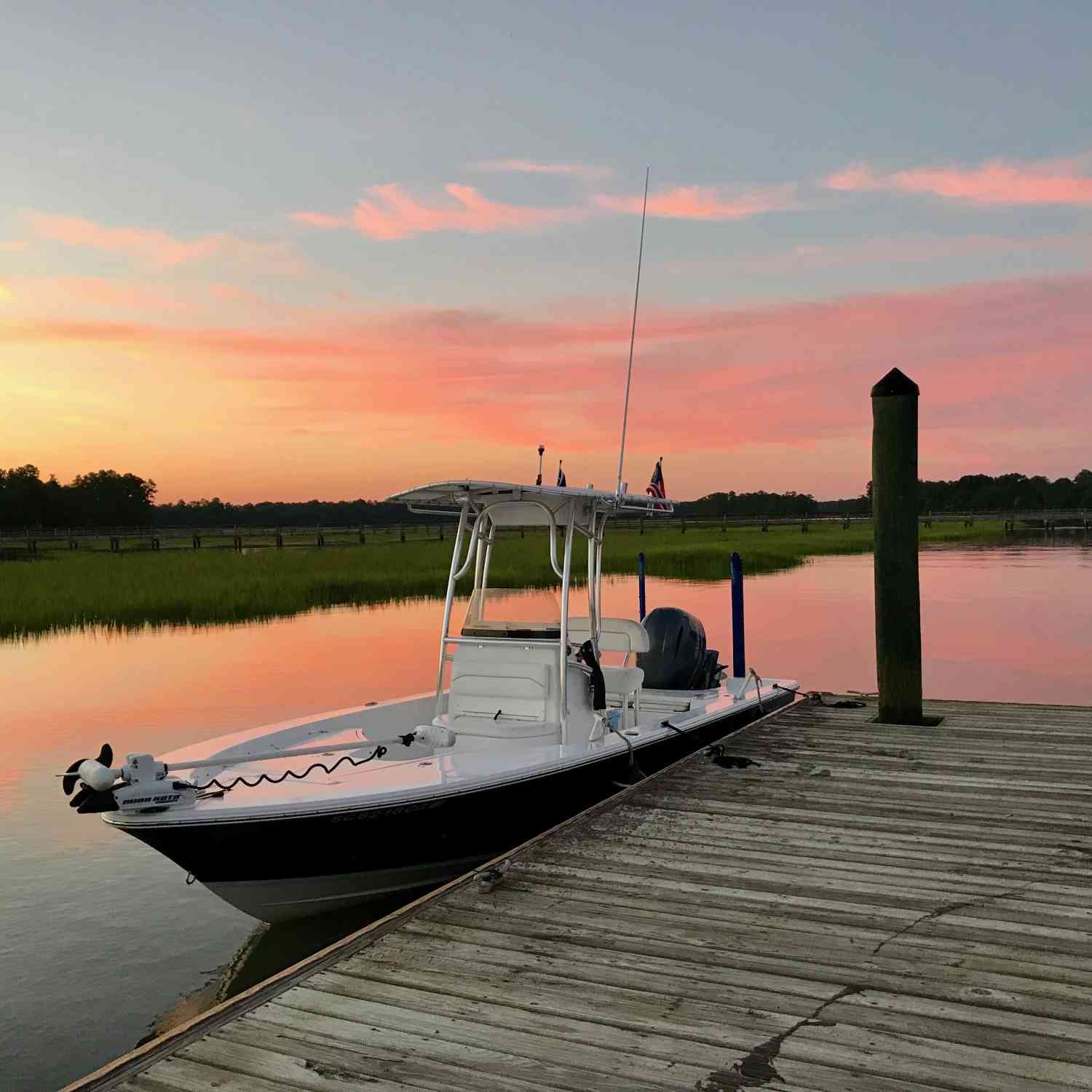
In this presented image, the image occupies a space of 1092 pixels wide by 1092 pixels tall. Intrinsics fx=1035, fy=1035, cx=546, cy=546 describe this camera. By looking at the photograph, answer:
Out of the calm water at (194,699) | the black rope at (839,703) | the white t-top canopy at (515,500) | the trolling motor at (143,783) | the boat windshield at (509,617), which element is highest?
the white t-top canopy at (515,500)

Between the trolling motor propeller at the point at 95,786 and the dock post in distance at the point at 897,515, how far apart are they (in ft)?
22.5

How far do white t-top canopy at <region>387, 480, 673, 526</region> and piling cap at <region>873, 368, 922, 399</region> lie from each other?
101 inches

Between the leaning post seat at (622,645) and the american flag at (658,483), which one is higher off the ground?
the american flag at (658,483)

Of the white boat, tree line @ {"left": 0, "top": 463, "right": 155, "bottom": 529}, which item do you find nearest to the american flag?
the white boat

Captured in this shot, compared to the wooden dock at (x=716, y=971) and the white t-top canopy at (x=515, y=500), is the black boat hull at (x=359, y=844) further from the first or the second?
the white t-top canopy at (x=515, y=500)

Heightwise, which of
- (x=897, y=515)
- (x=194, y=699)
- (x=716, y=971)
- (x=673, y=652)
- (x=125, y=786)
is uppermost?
(x=897, y=515)

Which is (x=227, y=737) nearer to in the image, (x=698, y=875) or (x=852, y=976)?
(x=698, y=875)

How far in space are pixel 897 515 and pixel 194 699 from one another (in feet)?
35.7

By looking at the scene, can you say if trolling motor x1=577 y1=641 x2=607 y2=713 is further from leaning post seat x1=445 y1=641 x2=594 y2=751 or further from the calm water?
the calm water

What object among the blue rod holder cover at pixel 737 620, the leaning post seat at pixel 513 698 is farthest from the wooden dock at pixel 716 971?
the blue rod holder cover at pixel 737 620

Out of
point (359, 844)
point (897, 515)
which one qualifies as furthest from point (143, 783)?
point (897, 515)

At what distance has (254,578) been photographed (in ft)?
109

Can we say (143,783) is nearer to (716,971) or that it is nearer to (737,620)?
(716,971)

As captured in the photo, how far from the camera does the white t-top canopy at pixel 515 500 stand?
26.9 ft
